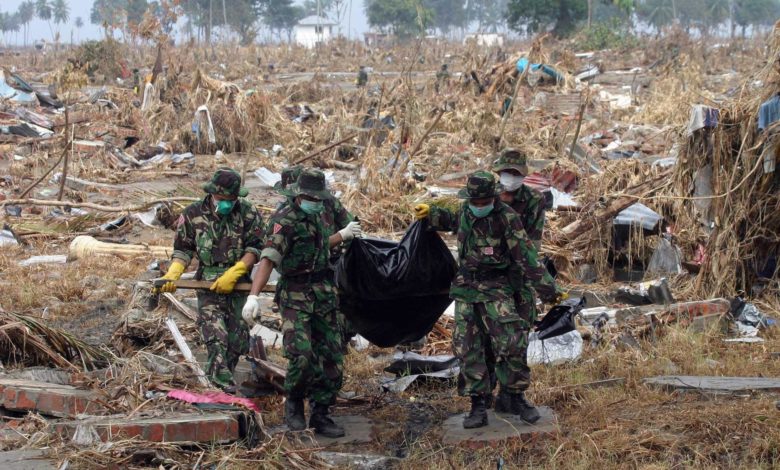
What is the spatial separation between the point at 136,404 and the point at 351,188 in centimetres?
690

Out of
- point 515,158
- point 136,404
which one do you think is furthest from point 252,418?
point 515,158

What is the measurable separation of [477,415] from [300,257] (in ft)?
Result: 4.52

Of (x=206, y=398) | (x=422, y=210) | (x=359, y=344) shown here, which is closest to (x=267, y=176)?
(x=359, y=344)

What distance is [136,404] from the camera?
16.5ft

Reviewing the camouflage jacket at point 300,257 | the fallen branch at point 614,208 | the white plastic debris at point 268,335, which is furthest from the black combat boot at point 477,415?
the fallen branch at point 614,208

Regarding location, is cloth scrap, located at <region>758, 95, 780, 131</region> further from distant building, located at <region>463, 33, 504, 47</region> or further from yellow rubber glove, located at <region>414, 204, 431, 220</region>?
distant building, located at <region>463, 33, 504, 47</region>

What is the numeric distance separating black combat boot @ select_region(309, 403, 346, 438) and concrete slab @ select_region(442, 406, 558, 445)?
2.09 feet

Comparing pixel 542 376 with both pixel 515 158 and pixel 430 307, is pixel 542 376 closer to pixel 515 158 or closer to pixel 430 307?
pixel 430 307

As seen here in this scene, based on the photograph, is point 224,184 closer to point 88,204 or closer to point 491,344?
point 491,344

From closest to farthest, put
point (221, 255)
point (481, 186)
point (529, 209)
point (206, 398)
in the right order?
point (206, 398)
point (481, 186)
point (529, 209)
point (221, 255)

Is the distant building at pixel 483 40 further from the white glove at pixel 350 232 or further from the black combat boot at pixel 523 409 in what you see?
the black combat boot at pixel 523 409

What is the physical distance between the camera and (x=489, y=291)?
555 centimetres

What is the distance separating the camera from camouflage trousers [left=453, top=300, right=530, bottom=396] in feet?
18.0

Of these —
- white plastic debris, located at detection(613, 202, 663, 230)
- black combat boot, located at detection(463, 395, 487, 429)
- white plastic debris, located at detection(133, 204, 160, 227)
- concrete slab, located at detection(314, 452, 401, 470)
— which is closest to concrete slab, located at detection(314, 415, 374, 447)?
concrete slab, located at detection(314, 452, 401, 470)
